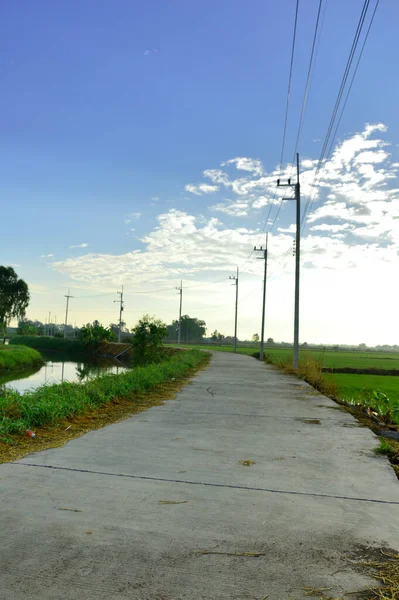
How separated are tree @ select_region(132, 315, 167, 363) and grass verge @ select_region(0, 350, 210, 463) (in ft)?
85.2

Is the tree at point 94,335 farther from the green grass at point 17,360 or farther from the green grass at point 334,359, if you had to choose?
the green grass at point 17,360

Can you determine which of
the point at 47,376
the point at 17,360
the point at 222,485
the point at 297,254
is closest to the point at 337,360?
the point at 297,254

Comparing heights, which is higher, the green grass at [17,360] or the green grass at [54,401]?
the green grass at [54,401]

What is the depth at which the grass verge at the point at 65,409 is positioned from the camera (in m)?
5.68

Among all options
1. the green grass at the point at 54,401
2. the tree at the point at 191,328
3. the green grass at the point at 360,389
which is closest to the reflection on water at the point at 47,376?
the green grass at the point at 54,401

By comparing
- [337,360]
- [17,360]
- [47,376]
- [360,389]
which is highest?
[337,360]

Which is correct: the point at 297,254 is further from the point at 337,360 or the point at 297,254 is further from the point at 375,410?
the point at 337,360

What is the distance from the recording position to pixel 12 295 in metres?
61.1

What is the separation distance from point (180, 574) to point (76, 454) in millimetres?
2849

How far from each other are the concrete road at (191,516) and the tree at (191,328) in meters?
141

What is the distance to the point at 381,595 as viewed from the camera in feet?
7.77

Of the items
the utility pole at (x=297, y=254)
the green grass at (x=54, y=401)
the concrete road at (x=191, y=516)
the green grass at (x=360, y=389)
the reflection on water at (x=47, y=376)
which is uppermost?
the utility pole at (x=297, y=254)

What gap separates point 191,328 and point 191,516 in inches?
5964

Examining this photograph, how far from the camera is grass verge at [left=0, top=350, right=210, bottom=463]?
18.6 ft
